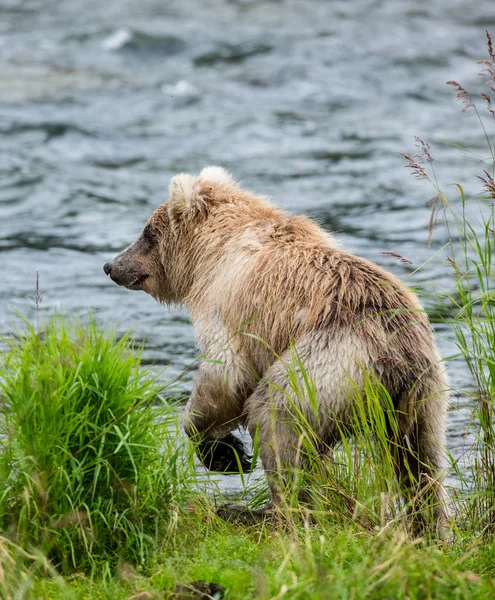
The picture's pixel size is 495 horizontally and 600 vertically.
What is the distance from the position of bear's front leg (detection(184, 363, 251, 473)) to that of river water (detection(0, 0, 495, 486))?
197cm

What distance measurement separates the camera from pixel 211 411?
5.34 metres

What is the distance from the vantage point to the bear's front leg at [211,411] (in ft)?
17.2

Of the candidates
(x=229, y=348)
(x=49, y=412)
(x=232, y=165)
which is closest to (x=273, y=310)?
(x=229, y=348)

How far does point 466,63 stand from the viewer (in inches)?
741

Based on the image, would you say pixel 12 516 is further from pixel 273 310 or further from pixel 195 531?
pixel 273 310

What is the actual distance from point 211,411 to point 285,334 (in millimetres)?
636

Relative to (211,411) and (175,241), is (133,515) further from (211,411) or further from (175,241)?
(175,241)

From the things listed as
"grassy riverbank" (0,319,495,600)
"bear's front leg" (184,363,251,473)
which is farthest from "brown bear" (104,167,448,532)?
"grassy riverbank" (0,319,495,600)

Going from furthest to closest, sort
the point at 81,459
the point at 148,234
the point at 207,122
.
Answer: the point at 207,122 < the point at 148,234 < the point at 81,459

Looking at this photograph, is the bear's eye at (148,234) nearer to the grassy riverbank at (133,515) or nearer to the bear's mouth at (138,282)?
the bear's mouth at (138,282)

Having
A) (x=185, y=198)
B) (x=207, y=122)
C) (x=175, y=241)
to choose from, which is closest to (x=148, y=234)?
(x=175, y=241)

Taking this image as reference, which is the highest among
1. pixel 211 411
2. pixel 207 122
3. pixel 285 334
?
pixel 285 334

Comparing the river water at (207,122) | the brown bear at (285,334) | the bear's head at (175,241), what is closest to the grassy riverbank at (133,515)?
the brown bear at (285,334)

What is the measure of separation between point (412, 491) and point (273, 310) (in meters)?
1.14
